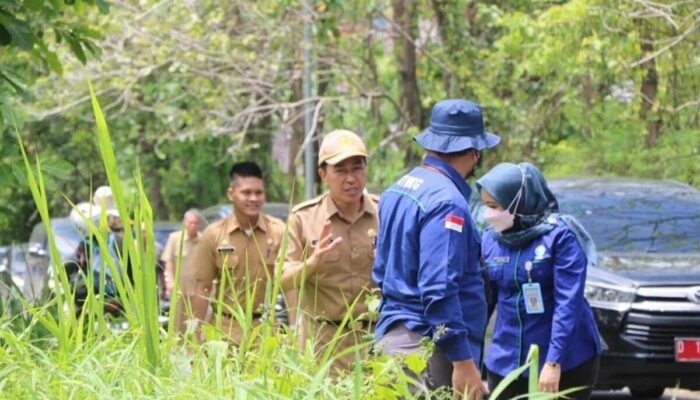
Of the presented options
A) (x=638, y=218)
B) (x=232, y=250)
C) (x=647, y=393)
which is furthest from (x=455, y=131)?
(x=647, y=393)

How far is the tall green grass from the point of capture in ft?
15.5

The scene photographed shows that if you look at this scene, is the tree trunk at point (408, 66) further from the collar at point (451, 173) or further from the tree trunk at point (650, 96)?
the collar at point (451, 173)

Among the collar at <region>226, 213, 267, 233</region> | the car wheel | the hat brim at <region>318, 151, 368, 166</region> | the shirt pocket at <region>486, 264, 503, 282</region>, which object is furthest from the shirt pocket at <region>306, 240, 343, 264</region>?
the car wheel

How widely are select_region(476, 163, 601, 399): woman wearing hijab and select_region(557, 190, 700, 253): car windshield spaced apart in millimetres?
4175

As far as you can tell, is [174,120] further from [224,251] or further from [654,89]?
[224,251]

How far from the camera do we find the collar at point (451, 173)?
21.1ft

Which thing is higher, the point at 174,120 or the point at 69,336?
the point at 69,336

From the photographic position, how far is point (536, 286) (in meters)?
7.48

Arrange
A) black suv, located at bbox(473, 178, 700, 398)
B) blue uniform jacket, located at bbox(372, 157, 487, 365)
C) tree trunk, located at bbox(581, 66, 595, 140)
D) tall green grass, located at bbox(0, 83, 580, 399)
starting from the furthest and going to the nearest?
tree trunk, located at bbox(581, 66, 595, 140)
black suv, located at bbox(473, 178, 700, 398)
blue uniform jacket, located at bbox(372, 157, 487, 365)
tall green grass, located at bbox(0, 83, 580, 399)

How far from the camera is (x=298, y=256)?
24.9ft

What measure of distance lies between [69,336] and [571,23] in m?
11.9

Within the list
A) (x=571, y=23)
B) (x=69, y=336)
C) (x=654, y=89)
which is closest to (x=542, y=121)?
(x=654, y=89)

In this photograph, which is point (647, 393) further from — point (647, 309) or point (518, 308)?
point (518, 308)

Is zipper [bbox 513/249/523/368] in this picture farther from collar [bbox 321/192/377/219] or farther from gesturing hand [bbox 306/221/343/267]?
gesturing hand [bbox 306/221/343/267]
